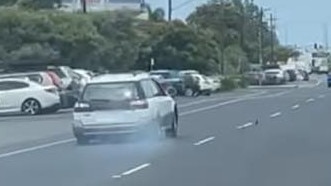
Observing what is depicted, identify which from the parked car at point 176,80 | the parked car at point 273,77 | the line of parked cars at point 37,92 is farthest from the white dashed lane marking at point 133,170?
the parked car at point 273,77

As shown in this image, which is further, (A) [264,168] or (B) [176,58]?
(B) [176,58]

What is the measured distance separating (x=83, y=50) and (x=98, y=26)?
23.2 feet

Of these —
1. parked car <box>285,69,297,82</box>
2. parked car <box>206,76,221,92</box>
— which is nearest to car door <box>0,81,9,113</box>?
parked car <box>206,76,221,92</box>

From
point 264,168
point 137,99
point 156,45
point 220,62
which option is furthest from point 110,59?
point 264,168

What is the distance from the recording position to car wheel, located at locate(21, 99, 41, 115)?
43.8 m

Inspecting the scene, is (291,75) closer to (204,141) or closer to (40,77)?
(40,77)

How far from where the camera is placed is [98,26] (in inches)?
3049

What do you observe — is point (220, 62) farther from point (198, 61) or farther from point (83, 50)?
point (83, 50)

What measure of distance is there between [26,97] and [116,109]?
18157 millimetres

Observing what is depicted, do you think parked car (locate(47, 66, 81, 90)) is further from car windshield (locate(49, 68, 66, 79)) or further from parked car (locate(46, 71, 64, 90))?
parked car (locate(46, 71, 64, 90))

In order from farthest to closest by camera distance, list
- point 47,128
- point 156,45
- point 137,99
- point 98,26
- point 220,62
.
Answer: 1. point 220,62
2. point 156,45
3. point 98,26
4. point 47,128
5. point 137,99

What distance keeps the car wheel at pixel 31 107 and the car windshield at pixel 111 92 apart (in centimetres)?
1740

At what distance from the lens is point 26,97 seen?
43688 mm

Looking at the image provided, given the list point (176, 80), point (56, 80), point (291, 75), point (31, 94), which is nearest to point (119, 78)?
point (31, 94)
